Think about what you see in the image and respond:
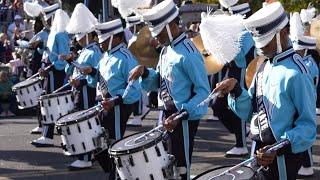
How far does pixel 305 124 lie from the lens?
13.8 feet

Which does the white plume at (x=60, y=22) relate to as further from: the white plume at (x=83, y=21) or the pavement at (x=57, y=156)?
the pavement at (x=57, y=156)

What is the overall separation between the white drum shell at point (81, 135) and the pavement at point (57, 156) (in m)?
0.85

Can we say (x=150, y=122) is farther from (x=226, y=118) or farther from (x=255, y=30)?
(x=255, y=30)

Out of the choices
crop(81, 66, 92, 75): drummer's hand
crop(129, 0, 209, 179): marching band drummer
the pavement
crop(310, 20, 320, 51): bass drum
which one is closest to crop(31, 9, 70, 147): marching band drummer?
the pavement

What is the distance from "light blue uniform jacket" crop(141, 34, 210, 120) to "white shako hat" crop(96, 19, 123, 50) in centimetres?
153

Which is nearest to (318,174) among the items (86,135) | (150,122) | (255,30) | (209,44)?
(86,135)

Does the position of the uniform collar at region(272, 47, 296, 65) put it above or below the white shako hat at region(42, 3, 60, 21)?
above

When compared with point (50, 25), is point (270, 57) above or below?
above

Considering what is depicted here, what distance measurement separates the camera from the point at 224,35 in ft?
15.9

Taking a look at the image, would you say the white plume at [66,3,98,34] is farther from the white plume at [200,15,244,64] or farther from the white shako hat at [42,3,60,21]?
the white plume at [200,15,244,64]

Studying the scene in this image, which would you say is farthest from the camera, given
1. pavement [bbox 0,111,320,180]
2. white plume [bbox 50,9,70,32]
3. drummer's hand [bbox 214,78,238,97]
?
white plume [bbox 50,9,70,32]

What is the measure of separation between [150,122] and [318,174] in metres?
4.75

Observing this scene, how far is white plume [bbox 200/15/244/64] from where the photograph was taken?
4.86 m

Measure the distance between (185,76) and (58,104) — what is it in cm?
337
